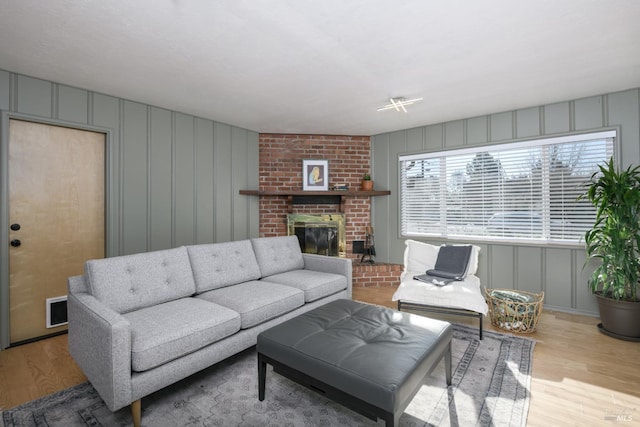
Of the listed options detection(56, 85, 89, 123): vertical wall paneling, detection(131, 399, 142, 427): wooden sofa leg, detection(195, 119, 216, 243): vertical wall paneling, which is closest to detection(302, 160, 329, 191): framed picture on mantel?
detection(195, 119, 216, 243): vertical wall paneling

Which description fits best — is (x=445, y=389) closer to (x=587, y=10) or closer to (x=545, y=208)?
(x=587, y=10)

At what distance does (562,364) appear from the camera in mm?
2230

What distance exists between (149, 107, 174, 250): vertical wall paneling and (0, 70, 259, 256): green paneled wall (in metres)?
0.01

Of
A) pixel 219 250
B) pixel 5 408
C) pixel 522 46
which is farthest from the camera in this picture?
pixel 219 250

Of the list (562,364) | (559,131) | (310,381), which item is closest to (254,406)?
(310,381)

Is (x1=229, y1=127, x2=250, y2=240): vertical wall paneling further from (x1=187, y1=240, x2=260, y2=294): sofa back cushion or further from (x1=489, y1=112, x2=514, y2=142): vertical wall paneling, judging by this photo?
(x1=489, y1=112, x2=514, y2=142): vertical wall paneling

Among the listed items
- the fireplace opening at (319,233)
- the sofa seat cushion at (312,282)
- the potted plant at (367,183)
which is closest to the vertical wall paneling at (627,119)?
the potted plant at (367,183)

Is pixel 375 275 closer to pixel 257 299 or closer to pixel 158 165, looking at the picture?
pixel 257 299

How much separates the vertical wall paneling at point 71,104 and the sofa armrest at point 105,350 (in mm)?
2043

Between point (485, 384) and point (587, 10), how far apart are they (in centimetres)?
243

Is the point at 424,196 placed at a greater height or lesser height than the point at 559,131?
lesser

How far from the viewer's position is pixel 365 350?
1.57m

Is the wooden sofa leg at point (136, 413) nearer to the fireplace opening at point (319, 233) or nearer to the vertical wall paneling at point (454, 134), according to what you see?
the fireplace opening at point (319, 233)

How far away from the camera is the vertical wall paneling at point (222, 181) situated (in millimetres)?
4164
